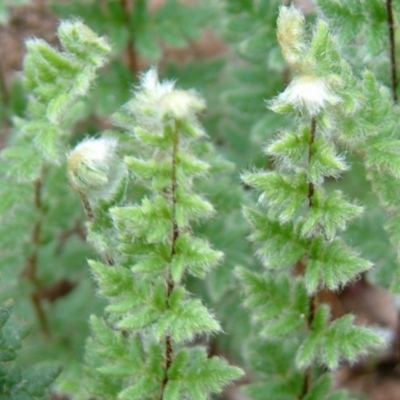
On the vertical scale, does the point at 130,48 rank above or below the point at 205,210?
above

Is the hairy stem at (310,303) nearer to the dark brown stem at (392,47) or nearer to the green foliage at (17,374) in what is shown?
the dark brown stem at (392,47)

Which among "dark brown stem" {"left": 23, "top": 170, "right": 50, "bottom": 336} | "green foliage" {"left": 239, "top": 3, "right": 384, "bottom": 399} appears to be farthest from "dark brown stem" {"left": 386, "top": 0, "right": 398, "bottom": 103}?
"dark brown stem" {"left": 23, "top": 170, "right": 50, "bottom": 336}

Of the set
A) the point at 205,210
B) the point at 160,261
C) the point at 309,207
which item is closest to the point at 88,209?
the point at 160,261

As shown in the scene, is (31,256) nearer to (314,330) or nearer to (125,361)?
(125,361)

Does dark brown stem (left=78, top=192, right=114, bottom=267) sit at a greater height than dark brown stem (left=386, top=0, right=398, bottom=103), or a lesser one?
lesser

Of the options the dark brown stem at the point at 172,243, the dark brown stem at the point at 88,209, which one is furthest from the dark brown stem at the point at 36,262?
the dark brown stem at the point at 172,243

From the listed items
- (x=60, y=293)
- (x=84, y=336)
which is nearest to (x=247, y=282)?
(x=84, y=336)

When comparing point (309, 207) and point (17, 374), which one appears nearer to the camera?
point (309, 207)

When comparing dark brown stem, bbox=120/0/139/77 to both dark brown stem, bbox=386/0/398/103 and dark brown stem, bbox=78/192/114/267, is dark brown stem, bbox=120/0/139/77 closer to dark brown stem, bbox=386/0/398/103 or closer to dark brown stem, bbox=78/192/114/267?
dark brown stem, bbox=386/0/398/103

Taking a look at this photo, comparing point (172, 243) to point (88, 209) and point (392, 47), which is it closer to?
point (88, 209)
